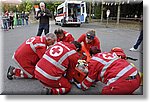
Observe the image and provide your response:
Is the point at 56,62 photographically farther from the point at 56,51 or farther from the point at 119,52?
the point at 119,52

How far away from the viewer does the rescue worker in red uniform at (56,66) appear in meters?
1.73

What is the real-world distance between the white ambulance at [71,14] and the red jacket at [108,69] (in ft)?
1.02

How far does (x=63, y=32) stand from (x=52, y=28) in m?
0.11

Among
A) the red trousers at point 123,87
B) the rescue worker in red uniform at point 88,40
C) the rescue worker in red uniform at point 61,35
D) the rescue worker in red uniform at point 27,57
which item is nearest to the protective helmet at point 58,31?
the rescue worker in red uniform at point 61,35

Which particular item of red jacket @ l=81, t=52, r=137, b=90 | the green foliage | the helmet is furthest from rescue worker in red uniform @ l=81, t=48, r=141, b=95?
the green foliage

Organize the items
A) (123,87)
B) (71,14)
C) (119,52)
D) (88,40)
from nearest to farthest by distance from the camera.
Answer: (123,87) → (119,52) → (71,14) → (88,40)

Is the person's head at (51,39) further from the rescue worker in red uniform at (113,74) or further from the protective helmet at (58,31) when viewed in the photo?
the rescue worker in red uniform at (113,74)


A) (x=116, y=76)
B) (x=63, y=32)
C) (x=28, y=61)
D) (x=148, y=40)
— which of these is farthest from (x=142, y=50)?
(x=28, y=61)

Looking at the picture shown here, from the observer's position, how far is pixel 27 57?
201 cm

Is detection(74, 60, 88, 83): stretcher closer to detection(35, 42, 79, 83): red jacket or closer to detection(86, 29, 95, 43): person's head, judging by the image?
detection(35, 42, 79, 83): red jacket

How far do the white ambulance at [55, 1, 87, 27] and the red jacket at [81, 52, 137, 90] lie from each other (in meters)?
0.31

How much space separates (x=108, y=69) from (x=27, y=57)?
0.63m

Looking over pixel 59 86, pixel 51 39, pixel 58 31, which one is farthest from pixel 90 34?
pixel 59 86

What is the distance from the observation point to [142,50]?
1.70 metres
